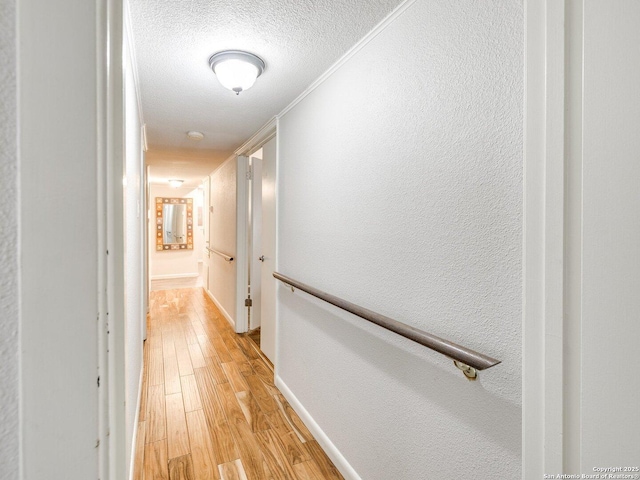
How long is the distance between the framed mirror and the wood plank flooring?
422 centimetres

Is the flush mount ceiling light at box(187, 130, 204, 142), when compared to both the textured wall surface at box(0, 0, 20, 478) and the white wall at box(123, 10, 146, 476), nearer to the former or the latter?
the white wall at box(123, 10, 146, 476)

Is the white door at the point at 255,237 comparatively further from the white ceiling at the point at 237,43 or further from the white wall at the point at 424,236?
the white wall at the point at 424,236

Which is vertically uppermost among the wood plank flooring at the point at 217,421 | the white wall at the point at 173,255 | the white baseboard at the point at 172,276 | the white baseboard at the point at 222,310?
the white wall at the point at 173,255

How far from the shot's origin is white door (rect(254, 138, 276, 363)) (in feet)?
8.50

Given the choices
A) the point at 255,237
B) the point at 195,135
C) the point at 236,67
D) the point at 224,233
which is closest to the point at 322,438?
the point at 236,67

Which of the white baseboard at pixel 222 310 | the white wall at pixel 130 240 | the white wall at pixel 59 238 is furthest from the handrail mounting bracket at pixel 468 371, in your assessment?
the white baseboard at pixel 222 310

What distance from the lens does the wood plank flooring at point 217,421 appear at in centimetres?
155

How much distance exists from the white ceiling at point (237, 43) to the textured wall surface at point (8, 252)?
3.45 ft

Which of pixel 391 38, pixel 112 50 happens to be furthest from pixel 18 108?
pixel 391 38

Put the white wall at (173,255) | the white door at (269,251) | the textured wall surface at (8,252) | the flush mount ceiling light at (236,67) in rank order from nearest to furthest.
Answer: the textured wall surface at (8,252), the flush mount ceiling light at (236,67), the white door at (269,251), the white wall at (173,255)

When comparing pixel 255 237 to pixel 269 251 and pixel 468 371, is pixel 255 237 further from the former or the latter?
pixel 468 371

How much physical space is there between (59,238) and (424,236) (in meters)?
0.98

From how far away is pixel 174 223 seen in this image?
700 cm

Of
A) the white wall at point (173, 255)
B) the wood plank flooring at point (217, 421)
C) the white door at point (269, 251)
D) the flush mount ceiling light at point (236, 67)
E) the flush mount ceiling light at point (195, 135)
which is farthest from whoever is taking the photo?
the white wall at point (173, 255)
